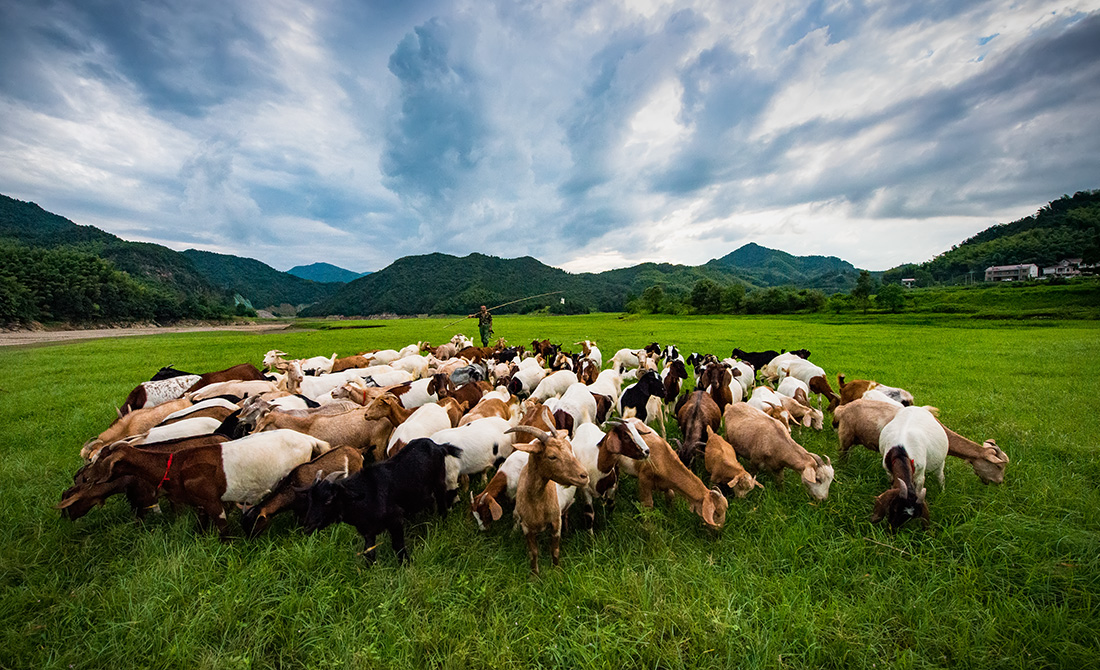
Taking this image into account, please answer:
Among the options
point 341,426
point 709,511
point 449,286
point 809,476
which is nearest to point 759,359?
point 809,476

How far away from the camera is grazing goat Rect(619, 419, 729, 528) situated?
13.5 ft

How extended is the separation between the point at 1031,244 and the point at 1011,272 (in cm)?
905

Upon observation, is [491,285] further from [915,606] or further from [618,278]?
[915,606]

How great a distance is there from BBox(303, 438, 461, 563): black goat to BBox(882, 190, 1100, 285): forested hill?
12883cm

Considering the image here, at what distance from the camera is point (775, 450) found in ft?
16.6

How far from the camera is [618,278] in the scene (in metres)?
160

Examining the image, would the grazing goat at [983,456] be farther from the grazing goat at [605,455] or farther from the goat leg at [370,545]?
the goat leg at [370,545]

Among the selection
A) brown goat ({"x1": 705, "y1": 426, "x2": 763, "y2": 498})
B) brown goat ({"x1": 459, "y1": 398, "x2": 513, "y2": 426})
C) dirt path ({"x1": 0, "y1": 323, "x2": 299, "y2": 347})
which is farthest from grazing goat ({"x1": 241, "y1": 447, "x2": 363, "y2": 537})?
dirt path ({"x1": 0, "y1": 323, "x2": 299, "y2": 347})

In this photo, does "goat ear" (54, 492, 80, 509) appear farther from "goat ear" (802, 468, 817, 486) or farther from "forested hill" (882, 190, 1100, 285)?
"forested hill" (882, 190, 1100, 285)

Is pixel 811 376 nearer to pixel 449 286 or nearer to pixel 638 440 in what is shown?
pixel 638 440

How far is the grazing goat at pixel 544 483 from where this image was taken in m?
3.60

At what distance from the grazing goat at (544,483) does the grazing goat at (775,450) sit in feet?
9.48

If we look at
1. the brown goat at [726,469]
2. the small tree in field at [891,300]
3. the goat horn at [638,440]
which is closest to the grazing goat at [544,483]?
the goat horn at [638,440]

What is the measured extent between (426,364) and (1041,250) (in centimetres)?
14188
